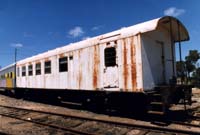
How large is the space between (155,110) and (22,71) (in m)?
12.8

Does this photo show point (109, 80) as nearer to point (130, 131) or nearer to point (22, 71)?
point (130, 131)

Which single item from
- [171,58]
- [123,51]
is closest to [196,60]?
[171,58]

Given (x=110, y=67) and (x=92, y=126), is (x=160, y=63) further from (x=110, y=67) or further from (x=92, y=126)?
(x=92, y=126)

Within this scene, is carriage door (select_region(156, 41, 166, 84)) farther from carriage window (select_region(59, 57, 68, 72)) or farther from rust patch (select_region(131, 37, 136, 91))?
carriage window (select_region(59, 57, 68, 72))

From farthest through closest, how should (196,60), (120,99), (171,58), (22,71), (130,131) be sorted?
(196,60) < (22,71) < (171,58) < (120,99) < (130,131)

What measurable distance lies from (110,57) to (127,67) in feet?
3.63

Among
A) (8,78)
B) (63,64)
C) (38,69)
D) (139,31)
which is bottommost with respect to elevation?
(8,78)

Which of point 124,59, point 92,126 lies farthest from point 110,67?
point 92,126

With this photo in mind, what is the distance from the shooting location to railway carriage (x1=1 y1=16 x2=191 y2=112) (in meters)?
8.55

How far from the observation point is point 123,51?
919cm

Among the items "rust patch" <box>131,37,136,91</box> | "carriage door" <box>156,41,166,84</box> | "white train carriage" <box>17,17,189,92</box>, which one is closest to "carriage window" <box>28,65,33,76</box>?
"white train carriage" <box>17,17,189,92</box>

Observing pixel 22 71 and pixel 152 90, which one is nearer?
pixel 152 90

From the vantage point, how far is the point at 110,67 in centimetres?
964

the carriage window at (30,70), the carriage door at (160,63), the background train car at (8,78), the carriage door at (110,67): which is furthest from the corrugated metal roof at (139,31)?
the background train car at (8,78)
